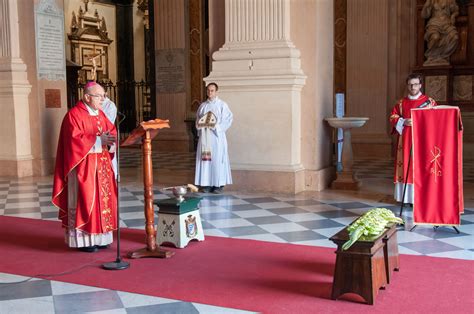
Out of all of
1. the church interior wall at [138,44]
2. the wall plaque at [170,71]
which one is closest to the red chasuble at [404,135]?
the wall plaque at [170,71]

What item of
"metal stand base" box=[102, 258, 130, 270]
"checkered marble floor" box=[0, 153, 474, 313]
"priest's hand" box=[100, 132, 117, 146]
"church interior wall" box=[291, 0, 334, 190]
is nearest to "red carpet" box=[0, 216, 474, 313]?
"metal stand base" box=[102, 258, 130, 270]

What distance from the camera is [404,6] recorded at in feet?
49.1

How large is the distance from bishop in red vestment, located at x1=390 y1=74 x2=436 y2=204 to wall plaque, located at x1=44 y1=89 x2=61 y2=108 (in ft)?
23.1

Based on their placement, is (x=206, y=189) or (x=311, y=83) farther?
(x=206, y=189)

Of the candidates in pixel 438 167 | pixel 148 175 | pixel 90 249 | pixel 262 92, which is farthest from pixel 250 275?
pixel 262 92

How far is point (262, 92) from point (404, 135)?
2.33 m

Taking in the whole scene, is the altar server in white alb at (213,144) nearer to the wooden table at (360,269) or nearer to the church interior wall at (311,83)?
the church interior wall at (311,83)

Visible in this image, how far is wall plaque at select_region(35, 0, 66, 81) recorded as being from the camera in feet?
38.1

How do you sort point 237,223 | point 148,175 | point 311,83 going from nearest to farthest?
point 148,175
point 237,223
point 311,83

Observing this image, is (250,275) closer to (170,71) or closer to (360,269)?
(360,269)

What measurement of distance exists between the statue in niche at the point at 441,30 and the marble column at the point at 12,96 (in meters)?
9.38

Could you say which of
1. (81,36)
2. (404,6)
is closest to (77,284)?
(404,6)

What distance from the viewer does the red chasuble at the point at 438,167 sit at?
20.3 ft

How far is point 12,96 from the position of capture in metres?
11.3
